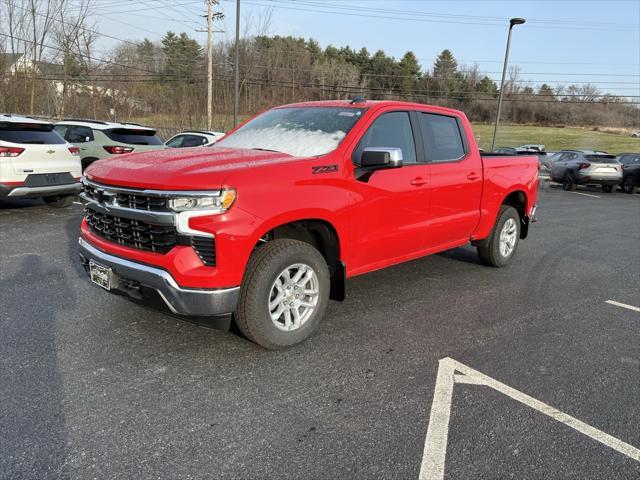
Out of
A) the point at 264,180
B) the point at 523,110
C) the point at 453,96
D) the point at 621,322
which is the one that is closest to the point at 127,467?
the point at 264,180

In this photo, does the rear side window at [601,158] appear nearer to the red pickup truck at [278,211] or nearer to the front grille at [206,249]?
the red pickup truck at [278,211]

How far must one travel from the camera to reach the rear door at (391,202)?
4039mm

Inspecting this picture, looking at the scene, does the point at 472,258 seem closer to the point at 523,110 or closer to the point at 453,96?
the point at 453,96

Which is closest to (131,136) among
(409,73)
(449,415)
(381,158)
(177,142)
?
(177,142)

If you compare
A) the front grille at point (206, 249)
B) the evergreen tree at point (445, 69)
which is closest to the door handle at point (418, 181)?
the front grille at point (206, 249)

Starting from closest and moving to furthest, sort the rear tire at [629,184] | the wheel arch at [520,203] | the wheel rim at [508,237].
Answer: the wheel rim at [508,237], the wheel arch at [520,203], the rear tire at [629,184]

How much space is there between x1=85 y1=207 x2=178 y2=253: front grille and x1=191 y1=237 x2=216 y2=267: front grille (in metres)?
0.15

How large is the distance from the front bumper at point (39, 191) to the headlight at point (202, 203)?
617cm

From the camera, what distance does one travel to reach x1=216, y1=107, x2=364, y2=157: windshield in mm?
4020

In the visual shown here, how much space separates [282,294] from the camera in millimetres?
3584

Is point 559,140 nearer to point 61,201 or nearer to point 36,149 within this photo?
point 61,201

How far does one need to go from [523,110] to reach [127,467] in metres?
90.3

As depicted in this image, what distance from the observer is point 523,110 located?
82000 mm

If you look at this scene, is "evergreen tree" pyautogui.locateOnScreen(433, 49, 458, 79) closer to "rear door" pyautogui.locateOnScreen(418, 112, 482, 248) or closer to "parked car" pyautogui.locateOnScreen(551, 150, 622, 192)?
"parked car" pyautogui.locateOnScreen(551, 150, 622, 192)
